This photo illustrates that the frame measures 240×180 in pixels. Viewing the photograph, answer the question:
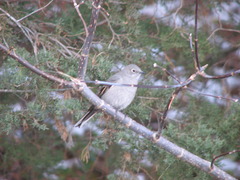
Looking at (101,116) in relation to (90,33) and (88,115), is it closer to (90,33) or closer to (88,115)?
(88,115)

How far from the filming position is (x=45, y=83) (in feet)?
16.5

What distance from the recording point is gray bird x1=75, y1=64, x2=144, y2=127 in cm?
511

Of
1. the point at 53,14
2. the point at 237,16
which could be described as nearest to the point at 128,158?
the point at 53,14

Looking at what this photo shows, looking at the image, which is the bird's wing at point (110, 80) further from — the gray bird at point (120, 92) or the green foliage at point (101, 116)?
the green foliage at point (101, 116)

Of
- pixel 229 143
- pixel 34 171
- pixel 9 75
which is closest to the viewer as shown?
pixel 9 75

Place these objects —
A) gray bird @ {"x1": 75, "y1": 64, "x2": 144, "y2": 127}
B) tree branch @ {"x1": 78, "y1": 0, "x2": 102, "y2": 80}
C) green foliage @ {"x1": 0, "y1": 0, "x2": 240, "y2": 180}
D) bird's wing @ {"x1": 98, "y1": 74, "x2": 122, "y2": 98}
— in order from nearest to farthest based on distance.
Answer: tree branch @ {"x1": 78, "y1": 0, "x2": 102, "y2": 80}
green foliage @ {"x1": 0, "y1": 0, "x2": 240, "y2": 180}
gray bird @ {"x1": 75, "y1": 64, "x2": 144, "y2": 127}
bird's wing @ {"x1": 98, "y1": 74, "x2": 122, "y2": 98}

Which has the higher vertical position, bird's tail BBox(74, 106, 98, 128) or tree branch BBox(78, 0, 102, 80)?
tree branch BBox(78, 0, 102, 80)

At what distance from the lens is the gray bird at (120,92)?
16.8 feet

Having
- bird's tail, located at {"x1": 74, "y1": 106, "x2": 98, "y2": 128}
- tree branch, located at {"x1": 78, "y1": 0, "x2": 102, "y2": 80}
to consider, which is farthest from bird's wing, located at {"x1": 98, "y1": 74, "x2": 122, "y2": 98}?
tree branch, located at {"x1": 78, "y1": 0, "x2": 102, "y2": 80}

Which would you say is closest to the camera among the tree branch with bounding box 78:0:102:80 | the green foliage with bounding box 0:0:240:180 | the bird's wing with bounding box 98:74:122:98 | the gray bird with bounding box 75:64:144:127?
the tree branch with bounding box 78:0:102:80

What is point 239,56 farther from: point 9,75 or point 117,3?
point 9,75

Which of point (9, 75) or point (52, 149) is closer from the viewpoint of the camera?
point (9, 75)

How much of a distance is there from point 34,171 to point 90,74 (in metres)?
2.62

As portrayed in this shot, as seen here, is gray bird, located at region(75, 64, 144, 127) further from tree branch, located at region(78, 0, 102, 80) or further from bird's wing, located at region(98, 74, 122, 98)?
tree branch, located at region(78, 0, 102, 80)
